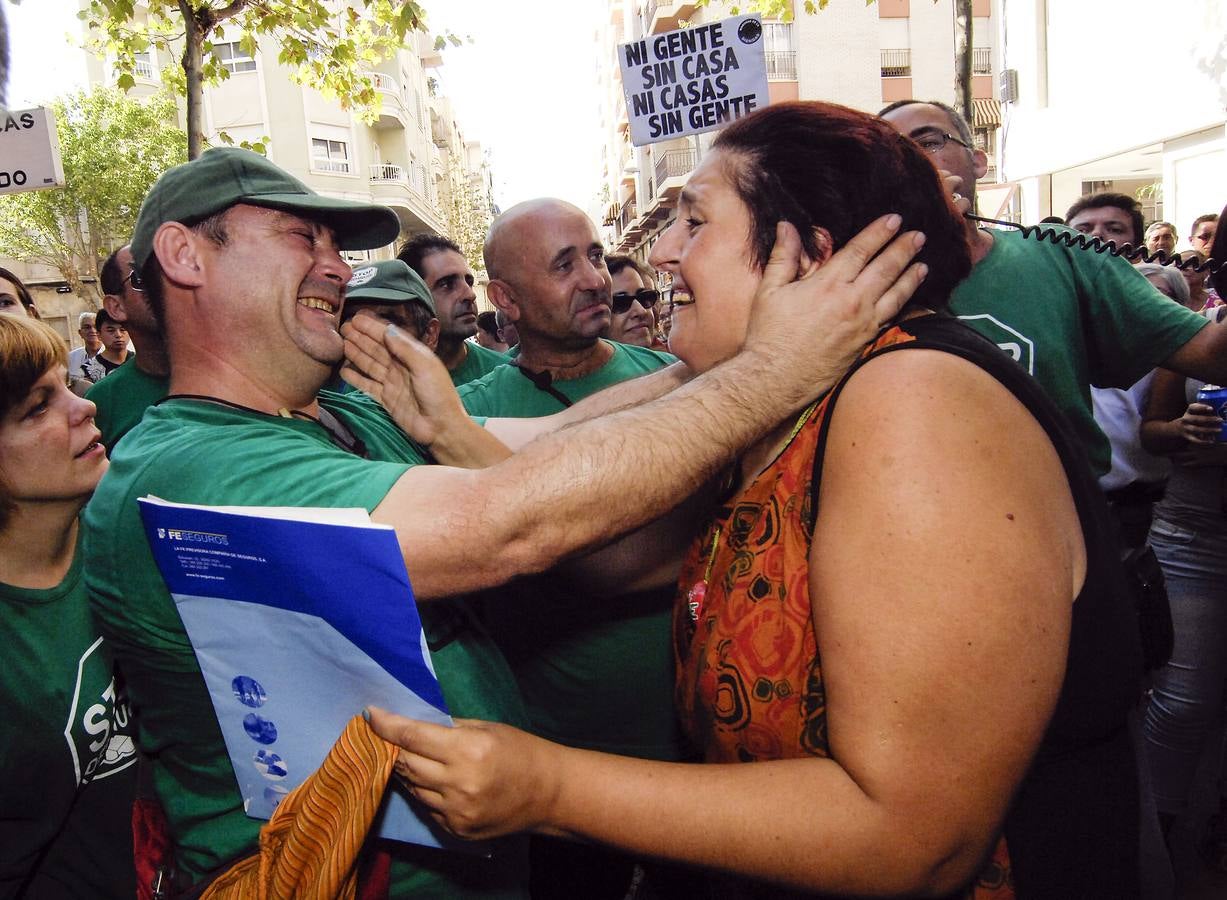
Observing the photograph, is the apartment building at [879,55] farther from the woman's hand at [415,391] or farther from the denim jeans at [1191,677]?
the woman's hand at [415,391]

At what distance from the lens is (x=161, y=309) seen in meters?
1.92

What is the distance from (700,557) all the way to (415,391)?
96cm

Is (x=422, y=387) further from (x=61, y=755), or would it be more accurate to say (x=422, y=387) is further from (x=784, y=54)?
(x=784, y=54)

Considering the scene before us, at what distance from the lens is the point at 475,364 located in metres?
5.46

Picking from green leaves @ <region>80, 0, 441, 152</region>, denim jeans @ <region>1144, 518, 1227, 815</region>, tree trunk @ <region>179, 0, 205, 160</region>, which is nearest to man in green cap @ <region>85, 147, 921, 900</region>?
denim jeans @ <region>1144, 518, 1227, 815</region>

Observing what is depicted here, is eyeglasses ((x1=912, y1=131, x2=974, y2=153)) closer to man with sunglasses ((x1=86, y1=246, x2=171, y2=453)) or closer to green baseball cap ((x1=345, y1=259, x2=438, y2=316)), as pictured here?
green baseball cap ((x1=345, y1=259, x2=438, y2=316))

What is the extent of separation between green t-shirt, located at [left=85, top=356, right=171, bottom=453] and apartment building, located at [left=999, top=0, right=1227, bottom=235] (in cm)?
1319

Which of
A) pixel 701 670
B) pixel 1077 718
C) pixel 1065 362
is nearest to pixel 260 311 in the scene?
pixel 701 670

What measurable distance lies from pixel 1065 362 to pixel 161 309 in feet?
8.70

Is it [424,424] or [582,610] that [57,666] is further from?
[582,610]

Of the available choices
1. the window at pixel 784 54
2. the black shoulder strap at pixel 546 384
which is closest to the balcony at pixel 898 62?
the window at pixel 784 54

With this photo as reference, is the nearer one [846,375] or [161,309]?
[846,375]

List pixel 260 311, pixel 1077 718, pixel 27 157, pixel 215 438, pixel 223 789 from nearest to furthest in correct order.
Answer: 1. pixel 1077 718
2. pixel 215 438
3. pixel 223 789
4. pixel 260 311
5. pixel 27 157

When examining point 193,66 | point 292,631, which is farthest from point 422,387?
point 193,66
